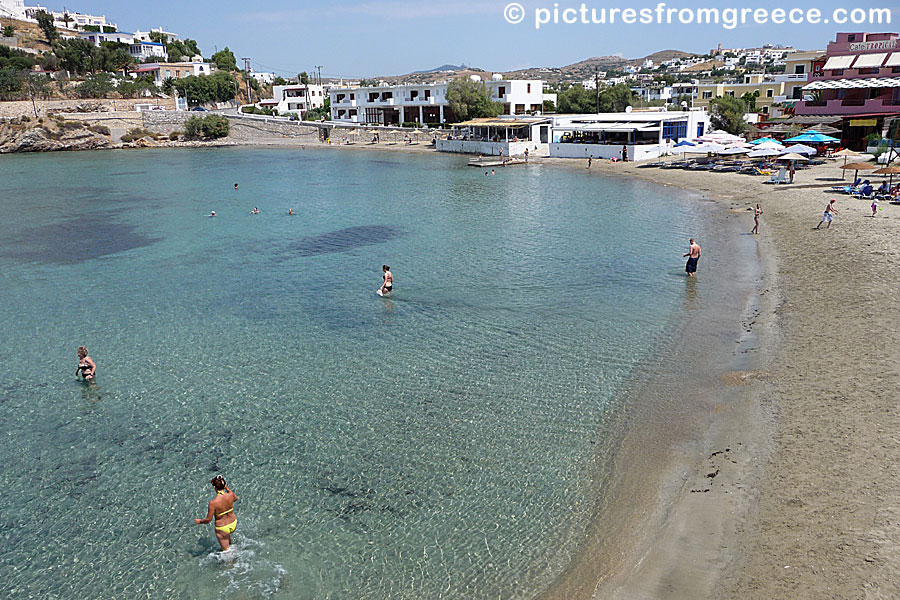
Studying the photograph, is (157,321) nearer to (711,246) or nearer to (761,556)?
(761,556)

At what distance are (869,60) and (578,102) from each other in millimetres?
43984

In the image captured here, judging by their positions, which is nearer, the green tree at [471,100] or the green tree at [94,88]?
the green tree at [471,100]

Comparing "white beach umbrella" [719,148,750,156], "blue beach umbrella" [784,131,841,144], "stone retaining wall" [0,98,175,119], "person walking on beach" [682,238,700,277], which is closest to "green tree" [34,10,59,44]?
"stone retaining wall" [0,98,175,119]

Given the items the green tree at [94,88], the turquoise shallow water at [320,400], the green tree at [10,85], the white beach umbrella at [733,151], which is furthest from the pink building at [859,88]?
the green tree at [10,85]

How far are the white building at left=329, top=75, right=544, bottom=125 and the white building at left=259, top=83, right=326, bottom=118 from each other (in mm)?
19335

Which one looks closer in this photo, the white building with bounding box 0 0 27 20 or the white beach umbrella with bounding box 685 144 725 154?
the white beach umbrella with bounding box 685 144 725 154

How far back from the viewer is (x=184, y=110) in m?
104

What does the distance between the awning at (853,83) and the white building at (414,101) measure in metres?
40.2

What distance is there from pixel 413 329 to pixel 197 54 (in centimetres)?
16616

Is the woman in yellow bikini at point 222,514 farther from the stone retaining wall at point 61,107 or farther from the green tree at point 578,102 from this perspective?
the stone retaining wall at point 61,107

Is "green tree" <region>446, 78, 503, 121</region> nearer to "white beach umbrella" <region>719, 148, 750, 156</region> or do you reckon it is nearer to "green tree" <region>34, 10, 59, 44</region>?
"white beach umbrella" <region>719, 148, 750, 156</region>

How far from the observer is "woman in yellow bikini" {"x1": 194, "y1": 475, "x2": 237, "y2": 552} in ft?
30.9

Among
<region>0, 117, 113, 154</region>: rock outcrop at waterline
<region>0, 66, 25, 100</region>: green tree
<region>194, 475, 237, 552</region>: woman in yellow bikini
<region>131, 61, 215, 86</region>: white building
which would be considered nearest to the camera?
<region>194, 475, 237, 552</region>: woman in yellow bikini

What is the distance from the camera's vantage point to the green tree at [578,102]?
292 ft
